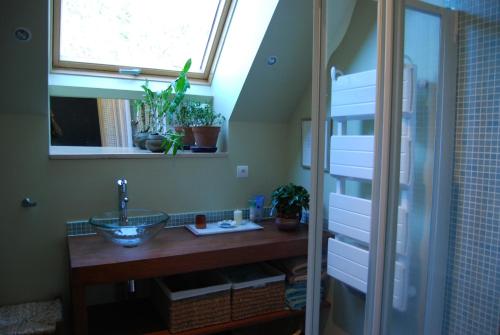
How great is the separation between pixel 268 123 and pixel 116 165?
107 centimetres

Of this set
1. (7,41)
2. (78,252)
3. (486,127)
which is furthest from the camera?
(78,252)

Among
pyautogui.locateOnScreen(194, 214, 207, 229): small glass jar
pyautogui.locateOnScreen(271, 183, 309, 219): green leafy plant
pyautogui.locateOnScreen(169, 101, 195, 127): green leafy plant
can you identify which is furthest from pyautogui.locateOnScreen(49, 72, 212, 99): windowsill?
pyautogui.locateOnScreen(271, 183, 309, 219): green leafy plant

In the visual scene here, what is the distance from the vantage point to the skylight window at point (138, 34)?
8.07 feet

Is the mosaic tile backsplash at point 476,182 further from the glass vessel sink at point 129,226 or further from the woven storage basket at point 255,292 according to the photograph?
the glass vessel sink at point 129,226

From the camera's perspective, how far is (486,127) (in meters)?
1.07

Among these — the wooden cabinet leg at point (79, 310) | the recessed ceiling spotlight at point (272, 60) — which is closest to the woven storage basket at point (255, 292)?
the wooden cabinet leg at point (79, 310)

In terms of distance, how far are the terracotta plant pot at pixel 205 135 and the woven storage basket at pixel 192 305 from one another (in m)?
0.89

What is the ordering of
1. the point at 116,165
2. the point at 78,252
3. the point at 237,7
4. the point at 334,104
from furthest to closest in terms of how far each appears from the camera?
1. the point at 237,7
2. the point at 116,165
3. the point at 78,252
4. the point at 334,104

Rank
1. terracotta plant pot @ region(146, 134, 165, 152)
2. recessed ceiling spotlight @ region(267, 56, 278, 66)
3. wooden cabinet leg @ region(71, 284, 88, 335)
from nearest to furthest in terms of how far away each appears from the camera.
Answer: wooden cabinet leg @ region(71, 284, 88, 335) < recessed ceiling spotlight @ region(267, 56, 278, 66) < terracotta plant pot @ region(146, 134, 165, 152)

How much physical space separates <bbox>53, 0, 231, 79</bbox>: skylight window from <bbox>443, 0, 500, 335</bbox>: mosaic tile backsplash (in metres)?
1.80

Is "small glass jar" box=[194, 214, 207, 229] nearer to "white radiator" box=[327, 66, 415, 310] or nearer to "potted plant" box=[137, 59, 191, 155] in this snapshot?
"potted plant" box=[137, 59, 191, 155]

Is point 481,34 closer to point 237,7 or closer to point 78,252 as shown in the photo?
point 237,7

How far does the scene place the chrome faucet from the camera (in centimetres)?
230

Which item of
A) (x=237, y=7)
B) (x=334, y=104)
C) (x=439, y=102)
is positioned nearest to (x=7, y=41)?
(x=237, y=7)
